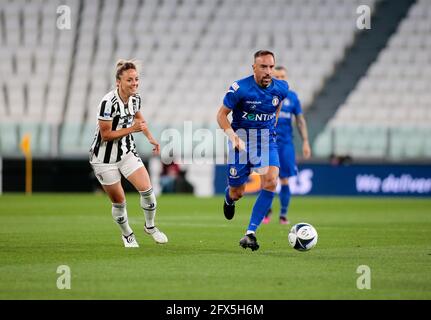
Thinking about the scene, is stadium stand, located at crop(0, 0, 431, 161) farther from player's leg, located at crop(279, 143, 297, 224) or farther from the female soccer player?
the female soccer player

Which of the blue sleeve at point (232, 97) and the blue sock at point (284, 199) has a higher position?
the blue sleeve at point (232, 97)

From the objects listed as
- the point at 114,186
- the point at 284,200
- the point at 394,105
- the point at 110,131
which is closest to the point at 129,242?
the point at 114,186

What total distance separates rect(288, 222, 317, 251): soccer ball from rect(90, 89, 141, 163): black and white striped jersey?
6.70ft

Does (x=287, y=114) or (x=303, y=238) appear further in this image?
(x=287, y=114)

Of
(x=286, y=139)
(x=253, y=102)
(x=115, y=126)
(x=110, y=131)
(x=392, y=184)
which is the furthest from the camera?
(x=392, y=184)

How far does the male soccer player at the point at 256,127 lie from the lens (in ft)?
32.8

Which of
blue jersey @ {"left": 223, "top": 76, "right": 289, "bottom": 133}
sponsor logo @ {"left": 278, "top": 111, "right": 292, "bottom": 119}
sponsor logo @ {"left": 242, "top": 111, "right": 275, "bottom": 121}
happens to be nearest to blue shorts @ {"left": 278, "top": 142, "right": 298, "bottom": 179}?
sponsor logo @ {"left": 278, "top": 111, "right": 292, "bottom": 119}

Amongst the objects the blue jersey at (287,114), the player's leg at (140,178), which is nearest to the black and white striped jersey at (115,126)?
the player's leg at (140,178)

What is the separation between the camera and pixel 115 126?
10.1 meters

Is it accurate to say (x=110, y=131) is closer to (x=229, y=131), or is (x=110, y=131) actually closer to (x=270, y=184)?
(x=229, y=131)

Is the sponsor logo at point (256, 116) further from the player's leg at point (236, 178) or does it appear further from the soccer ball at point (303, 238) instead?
the soccer ball at point (303, 238)

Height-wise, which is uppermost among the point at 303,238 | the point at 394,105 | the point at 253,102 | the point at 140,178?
the point at 394,105

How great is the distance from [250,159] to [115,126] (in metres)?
1.57

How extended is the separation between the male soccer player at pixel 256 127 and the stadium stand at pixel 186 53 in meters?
16.6
